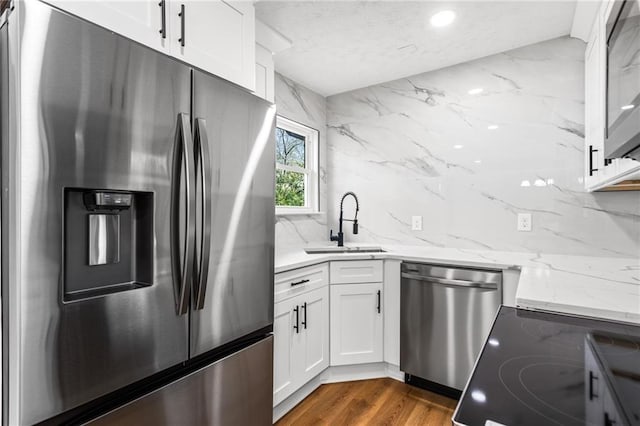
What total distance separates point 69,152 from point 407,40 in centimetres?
218

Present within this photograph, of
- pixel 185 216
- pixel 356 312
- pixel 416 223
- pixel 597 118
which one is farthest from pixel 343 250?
pixel 597 118

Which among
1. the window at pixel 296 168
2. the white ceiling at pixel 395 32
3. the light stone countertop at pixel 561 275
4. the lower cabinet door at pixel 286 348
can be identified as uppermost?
the white ceiling at pixel 395 32

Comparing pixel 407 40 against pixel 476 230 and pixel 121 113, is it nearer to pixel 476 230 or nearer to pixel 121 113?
pixel 476 230

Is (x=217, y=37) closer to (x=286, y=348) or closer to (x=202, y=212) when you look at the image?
(x=202, y=212)

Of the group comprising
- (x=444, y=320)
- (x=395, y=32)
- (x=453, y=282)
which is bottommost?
(x=444, y=320)

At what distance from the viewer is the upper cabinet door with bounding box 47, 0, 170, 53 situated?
108cm

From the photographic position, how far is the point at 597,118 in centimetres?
183

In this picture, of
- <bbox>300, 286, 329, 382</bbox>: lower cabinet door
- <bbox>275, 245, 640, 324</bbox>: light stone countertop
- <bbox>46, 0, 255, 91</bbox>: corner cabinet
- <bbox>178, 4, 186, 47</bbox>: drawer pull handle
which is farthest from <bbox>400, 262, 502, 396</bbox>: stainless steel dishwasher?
<bbox>178, 4, 186, 47</bbox>: drawer pull handle

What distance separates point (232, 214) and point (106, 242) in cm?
46

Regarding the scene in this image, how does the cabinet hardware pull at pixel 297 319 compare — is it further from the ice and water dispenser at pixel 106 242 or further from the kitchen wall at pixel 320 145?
the ice and water dispenser at pixel 106 242

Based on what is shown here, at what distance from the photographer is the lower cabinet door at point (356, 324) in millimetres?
2408

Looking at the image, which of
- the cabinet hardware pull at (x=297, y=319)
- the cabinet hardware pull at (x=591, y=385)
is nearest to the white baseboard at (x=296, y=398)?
the cabinet hardware pull at (x=297, y=319)

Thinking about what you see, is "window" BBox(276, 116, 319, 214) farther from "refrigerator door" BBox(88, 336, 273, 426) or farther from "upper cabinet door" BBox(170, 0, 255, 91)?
"refrigerator door" BBox(88, 336, 273, 426)

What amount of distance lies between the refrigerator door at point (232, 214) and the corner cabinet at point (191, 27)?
259 millimetres
